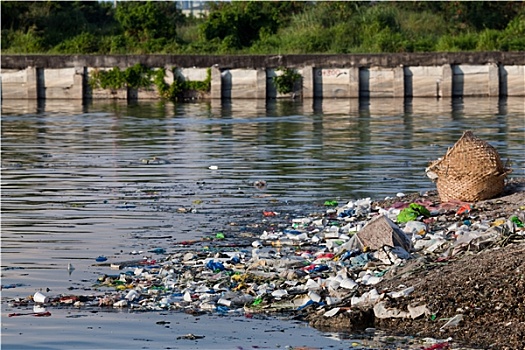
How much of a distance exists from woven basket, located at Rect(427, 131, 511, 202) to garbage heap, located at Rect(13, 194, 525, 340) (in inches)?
10.0

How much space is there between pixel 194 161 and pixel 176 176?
2.25m

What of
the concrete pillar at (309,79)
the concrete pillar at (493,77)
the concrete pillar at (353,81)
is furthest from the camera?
the concrete pillar at (309,79)

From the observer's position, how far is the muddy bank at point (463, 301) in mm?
7797

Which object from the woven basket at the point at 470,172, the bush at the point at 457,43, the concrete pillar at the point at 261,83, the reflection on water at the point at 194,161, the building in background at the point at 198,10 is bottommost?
the reflection on water at the point at 194,161

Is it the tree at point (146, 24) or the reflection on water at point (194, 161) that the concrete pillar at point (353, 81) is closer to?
the reflection on water at point (194, 161)

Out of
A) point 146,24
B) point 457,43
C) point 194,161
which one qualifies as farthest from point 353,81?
point 194,161

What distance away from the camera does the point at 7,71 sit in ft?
129

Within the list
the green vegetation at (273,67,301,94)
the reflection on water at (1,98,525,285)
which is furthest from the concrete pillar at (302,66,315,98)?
the reflection on water at (1,98,525,285)

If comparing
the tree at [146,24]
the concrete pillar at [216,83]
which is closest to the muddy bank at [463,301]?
the concrete pillar at [216,83]

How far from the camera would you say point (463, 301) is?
26.7 feet

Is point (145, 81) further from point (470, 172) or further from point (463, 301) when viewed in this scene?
point (463, 301)

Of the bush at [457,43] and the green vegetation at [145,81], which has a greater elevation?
the bush at [457,43]

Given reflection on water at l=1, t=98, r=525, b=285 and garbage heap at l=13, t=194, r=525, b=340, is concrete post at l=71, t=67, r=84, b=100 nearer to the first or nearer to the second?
reflection on water at l=1, t=98, r=525, b=285

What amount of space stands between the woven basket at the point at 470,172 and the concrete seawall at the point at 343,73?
918 inches
